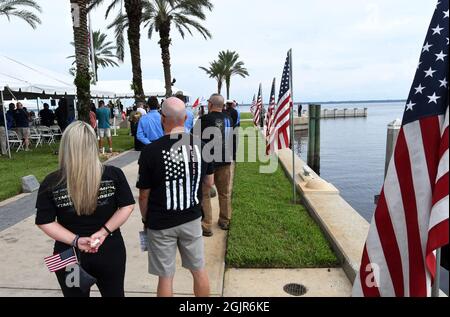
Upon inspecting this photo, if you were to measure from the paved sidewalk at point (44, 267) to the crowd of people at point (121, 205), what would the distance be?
87 cm

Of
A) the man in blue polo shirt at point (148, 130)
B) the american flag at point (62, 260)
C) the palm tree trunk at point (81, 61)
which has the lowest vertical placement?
the american flag at point (62, 260)

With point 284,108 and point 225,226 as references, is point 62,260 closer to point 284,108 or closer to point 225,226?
point 225,226

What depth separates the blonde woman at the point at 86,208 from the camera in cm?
233

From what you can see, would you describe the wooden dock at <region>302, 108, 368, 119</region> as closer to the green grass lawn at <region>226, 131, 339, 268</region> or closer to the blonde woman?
the green grass lawn at <region>226, 131, 339, 268</region>

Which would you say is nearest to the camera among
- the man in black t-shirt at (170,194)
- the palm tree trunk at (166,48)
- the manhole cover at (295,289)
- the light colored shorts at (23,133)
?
the man in black t-shirt at (170,194)

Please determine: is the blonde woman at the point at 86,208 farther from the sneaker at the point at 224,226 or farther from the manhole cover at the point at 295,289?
the sneaker at the point at 224,226

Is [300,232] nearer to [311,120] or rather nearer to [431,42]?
[431,42]

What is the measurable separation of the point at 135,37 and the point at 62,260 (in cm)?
1740

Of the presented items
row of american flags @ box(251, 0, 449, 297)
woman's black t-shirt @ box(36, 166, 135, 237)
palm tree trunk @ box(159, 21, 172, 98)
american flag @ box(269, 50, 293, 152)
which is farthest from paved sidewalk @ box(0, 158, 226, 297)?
palm tree trunk @ box(159, 21, 172, 98)

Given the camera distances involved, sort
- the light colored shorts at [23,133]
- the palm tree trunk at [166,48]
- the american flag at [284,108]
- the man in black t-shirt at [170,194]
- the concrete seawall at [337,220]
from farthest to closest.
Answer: the palm tree trunk at [166,48] → the light colored shorts at [23,133] → the american flag at [284,108] → the concrete seawall at [337,220] → the man in black t-shirt at [170,194]

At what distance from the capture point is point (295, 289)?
3.74 m

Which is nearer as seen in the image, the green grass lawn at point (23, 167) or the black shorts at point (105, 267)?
the black shorts at point (105, 267)

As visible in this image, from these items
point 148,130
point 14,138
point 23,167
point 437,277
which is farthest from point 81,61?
point 437,277

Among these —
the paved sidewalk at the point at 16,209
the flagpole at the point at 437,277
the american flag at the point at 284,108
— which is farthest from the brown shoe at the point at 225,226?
the flagpole at the point at 437,277
